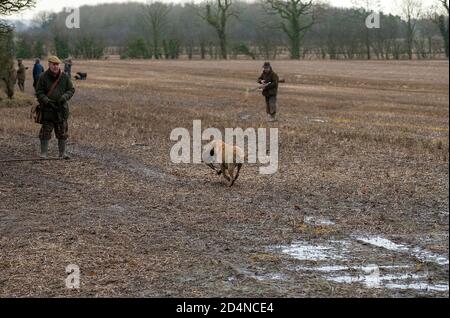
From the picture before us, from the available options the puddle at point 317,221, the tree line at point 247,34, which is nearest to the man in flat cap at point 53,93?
the puddle at point 317,221

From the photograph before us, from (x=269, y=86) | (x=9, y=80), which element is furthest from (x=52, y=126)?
(x=9, y=80)

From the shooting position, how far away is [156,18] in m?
98.1

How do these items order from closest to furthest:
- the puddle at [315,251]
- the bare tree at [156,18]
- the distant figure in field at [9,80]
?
the puddle at [315,251], the distant figure in field at [9,80], the bare tree at [156,18]

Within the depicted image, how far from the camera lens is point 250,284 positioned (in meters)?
6.91

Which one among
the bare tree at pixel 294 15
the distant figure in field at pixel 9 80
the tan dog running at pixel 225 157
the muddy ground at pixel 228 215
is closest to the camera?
the muddy ground at pixel 228 215

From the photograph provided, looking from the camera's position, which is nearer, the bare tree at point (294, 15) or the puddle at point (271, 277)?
the puddle at point (271, 277)

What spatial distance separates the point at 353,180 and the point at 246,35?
95.0 metres

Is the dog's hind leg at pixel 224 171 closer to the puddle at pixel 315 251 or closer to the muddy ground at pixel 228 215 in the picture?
the muddy ground at pixel 228 215

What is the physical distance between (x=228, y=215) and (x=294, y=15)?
72.5 metres

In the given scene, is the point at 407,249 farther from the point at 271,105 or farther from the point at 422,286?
the point at 271,105

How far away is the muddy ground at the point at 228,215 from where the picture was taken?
707 cm

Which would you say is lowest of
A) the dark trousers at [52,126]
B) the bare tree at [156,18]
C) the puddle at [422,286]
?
the puddle at [422,286]

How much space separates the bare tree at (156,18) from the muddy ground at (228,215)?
73930 mm
